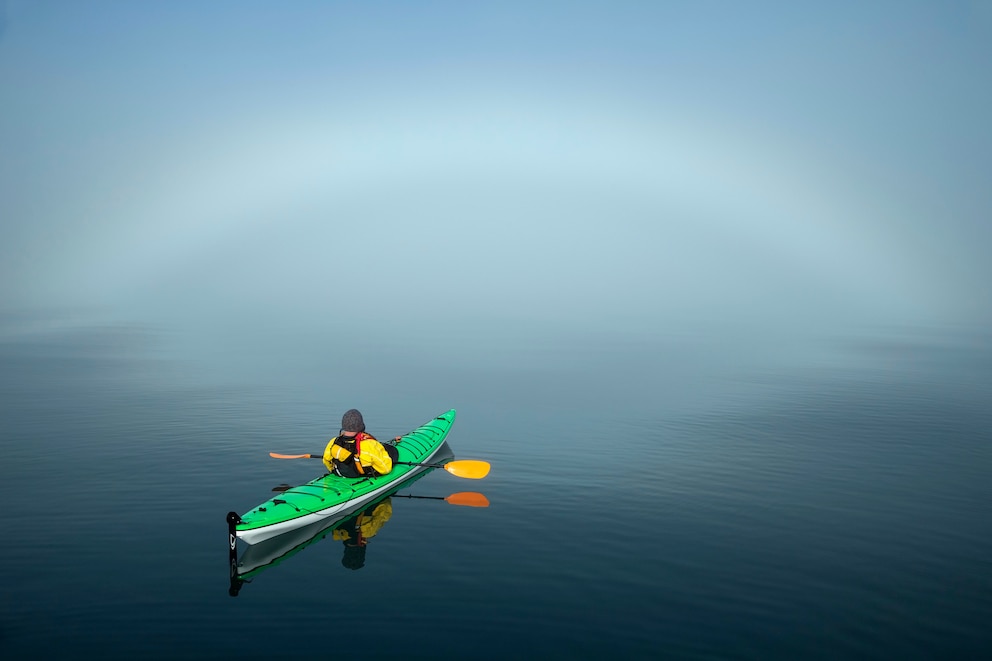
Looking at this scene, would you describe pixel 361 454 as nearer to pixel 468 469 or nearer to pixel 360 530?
pixel 360 530

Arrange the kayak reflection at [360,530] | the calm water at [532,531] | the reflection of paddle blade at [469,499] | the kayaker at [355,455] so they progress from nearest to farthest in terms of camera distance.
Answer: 1. the calm water at [532,531]
2. the kayak reflection at [360,530]
3. the kayaker at [355,455]
4. the reflection of paddle blade at [469,499]

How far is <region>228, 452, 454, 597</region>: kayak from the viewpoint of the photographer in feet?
41.7

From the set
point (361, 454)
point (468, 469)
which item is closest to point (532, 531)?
point (468, 469)

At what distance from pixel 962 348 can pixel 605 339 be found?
26973 millimetres

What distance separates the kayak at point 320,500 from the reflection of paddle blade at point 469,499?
1.17m

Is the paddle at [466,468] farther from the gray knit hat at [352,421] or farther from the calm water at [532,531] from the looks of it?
the gray knit hat at [352,421]

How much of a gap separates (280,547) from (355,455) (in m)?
2.76

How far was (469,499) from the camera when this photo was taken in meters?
16.9

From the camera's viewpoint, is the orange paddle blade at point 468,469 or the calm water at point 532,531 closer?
the calm water at point 532,531

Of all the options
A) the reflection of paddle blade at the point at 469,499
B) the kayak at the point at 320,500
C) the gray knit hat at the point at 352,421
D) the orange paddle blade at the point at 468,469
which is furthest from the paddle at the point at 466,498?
the gray knit hat at the point at 352,421

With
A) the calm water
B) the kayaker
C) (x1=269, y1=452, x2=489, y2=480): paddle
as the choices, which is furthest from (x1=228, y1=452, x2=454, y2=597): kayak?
(x1=269, y1=452, x2=489, y2=480): paddle

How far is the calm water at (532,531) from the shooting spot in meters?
10.7

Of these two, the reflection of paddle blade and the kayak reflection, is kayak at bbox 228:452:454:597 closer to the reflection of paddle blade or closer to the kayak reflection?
the kayak reflection

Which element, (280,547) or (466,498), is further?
(466,498)
